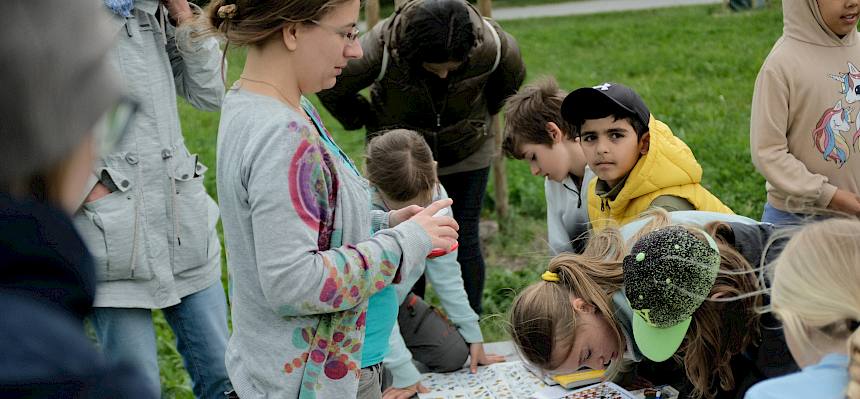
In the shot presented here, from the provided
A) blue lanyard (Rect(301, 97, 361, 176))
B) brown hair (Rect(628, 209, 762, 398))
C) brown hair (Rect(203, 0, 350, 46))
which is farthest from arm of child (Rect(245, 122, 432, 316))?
brown hair (Rect(628, 209, 762, 398))

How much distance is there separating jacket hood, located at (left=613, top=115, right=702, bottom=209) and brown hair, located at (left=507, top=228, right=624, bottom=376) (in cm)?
35

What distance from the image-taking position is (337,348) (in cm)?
173

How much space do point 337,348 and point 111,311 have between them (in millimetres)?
907

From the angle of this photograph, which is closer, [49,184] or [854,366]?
[49,184]

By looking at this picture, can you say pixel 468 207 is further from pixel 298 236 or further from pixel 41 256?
pixel 41 256

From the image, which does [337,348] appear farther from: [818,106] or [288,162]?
[818,106]

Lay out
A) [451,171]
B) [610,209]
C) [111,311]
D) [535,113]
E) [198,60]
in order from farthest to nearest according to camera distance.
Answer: [451,171] → [535,113] → [610,209] → [198,60] → [111,311]

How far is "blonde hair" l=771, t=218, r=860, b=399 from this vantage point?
1.35 meters

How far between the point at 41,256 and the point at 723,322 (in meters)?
1.61

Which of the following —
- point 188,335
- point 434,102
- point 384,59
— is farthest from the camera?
point 434,102

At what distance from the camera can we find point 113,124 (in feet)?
2.98

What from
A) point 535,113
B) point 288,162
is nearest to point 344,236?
point 288,162

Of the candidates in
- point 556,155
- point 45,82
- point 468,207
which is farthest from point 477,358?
point 45,82

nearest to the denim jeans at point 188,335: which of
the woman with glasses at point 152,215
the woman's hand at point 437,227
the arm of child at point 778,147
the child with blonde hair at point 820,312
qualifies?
the woman with glasses at point 152,215
